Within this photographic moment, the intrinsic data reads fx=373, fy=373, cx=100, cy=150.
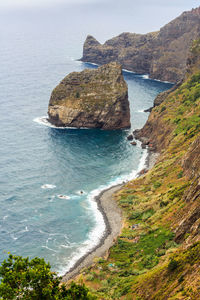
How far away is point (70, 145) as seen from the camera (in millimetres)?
157125

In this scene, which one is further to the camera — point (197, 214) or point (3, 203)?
point (3, 203)

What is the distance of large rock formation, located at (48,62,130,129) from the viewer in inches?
7126

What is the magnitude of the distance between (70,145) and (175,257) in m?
106

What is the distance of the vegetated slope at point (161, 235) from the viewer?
172 ft

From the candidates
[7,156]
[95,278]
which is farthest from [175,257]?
[7,156]

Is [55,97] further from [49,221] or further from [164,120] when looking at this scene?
[49,221]

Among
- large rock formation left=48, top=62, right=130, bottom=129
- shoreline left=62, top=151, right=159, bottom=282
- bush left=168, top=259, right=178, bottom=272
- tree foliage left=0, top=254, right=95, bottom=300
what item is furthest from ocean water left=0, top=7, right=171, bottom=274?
bush left=168, top=259, right=178, bottom=272

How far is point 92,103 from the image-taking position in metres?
184

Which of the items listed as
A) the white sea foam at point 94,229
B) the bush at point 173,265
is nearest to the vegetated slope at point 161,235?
the bush at point 173,265

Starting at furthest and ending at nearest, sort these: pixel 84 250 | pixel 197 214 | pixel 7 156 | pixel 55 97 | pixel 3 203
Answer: pixel 55 97 < pixel 7 156 < pixel 3 203 < pixel 84 250 < pixel 197 214

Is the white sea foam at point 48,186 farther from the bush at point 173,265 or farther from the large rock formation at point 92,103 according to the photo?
the bush at point 173,265

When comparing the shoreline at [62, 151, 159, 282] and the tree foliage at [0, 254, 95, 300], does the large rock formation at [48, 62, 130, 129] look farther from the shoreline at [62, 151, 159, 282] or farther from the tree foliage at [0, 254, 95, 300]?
the tree foliage at [0, 254, 95, 300]

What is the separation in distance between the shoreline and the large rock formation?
2281 inches

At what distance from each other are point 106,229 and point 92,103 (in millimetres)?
97873
